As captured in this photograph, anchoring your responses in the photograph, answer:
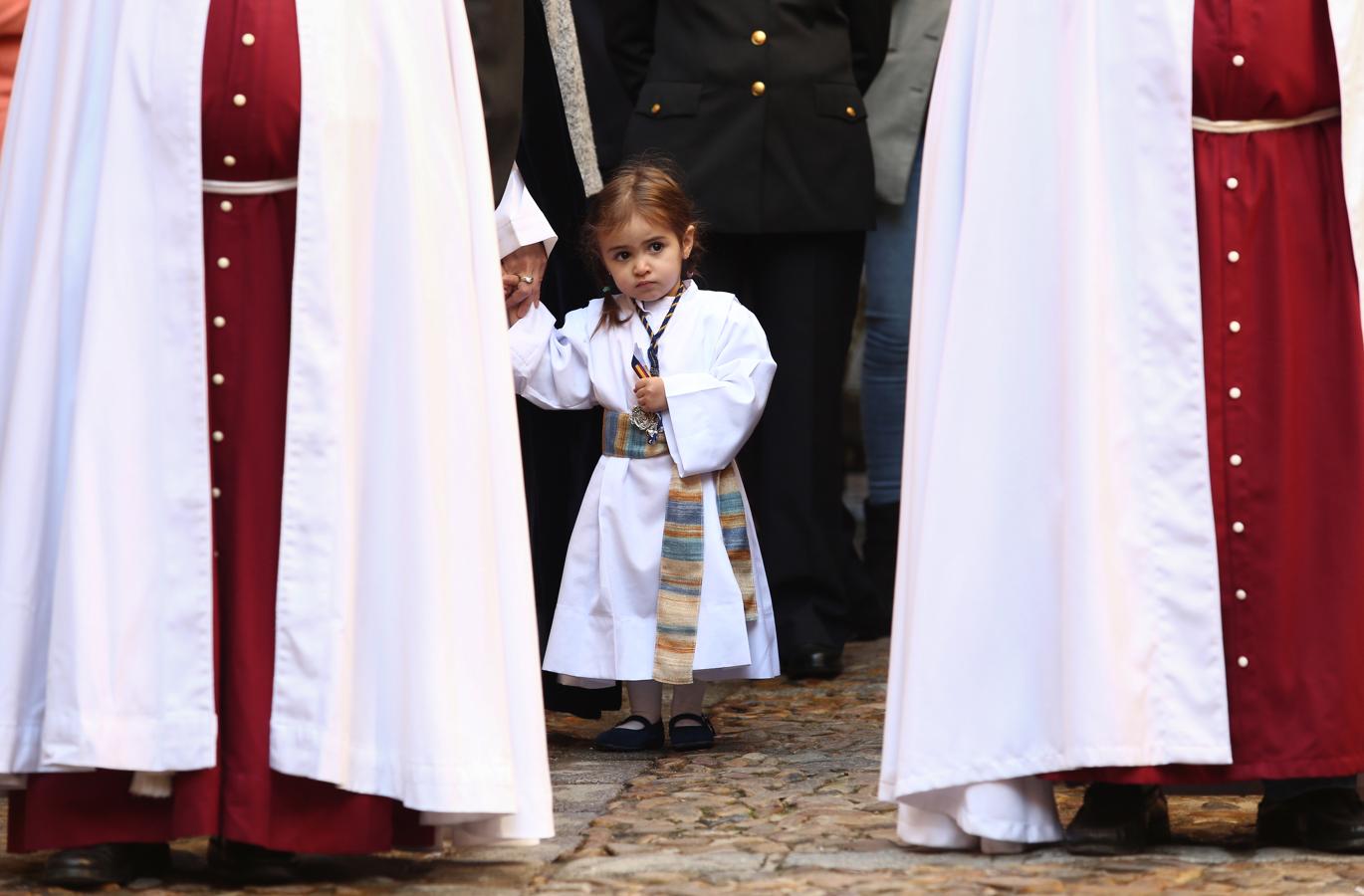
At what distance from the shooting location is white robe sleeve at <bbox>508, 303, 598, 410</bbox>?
5.46 meters

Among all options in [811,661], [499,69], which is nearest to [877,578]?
[811,661]

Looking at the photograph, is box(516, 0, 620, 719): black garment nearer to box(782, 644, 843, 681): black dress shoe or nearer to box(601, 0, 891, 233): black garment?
box(601, 0, 891, 233): black garment

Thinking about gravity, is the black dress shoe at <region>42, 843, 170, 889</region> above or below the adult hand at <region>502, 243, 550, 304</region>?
below

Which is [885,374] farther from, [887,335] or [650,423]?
[650,423]

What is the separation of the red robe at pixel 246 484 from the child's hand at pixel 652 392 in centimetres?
158

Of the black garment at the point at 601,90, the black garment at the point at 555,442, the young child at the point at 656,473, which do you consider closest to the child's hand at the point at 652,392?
the young child at the point at 656,473

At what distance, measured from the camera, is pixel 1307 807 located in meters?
4.00

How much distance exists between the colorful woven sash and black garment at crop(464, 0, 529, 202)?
99cm

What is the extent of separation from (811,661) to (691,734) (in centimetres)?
96

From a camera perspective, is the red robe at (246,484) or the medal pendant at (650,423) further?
the medal pendant at (650,423)

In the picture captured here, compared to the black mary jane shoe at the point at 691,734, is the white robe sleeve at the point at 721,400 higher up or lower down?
higher up

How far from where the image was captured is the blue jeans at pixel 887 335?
7.15m

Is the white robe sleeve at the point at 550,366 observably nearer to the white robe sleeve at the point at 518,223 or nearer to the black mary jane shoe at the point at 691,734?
the white robe sleeve at the point at 518,223

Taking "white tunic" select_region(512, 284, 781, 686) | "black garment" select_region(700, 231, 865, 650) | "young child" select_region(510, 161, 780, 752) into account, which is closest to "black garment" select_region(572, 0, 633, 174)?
"black garment" select_region(700, 231, 865, 650)
